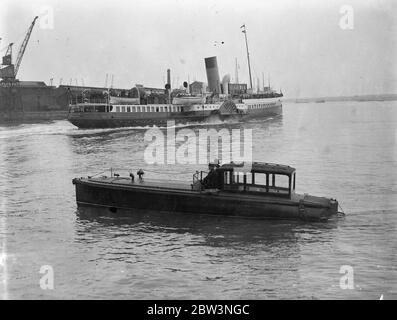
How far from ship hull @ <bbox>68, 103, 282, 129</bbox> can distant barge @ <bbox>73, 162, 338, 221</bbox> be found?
153 feet

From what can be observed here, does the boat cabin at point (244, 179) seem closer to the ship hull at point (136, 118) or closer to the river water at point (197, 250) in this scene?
the river water at point (197, 250)

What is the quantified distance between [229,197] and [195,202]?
1.46 metres

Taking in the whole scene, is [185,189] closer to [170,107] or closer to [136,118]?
[136,118]

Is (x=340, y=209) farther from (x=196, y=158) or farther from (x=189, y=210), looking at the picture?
(x=196, y=158)

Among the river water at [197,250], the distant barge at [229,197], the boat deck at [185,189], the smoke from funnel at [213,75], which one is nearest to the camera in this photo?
the river water at [197,250]

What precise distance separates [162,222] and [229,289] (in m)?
6.91

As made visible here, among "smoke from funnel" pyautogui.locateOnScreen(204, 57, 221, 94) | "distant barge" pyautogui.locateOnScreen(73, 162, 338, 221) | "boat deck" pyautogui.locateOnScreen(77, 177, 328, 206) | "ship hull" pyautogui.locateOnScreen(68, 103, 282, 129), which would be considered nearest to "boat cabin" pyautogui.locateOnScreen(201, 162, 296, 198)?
"distant barge" pyautogui.locateOnScreen(73, 162, 338, 221)

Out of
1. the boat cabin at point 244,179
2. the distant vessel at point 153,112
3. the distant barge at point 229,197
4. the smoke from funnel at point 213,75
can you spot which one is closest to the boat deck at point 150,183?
the distant barge at point 229,197

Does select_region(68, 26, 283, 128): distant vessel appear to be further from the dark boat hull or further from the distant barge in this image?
the distant barge

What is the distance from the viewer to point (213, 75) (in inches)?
3329

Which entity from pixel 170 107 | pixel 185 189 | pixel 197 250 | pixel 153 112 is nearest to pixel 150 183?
A: pixel 185 189

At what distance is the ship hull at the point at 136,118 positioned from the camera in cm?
6675
